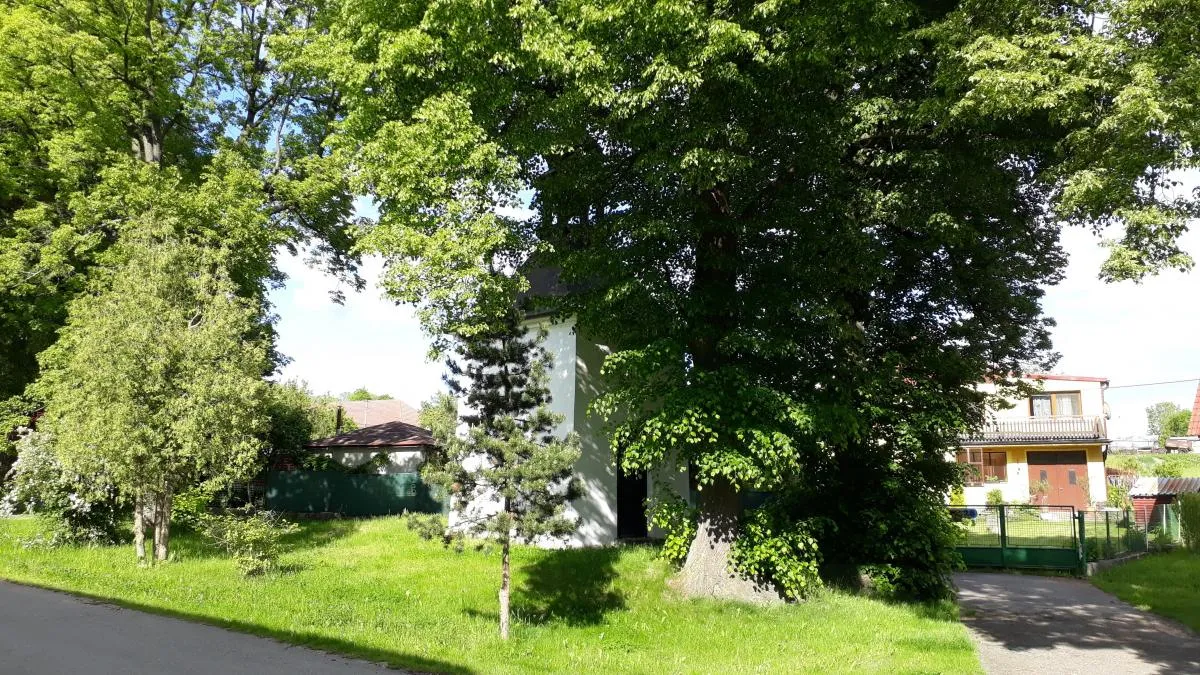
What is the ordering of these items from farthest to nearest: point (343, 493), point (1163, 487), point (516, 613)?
point (1163, 487), point (343, 493), point (516, 613)

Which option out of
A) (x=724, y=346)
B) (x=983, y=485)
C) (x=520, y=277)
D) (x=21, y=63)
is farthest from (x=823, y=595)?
(x=983, y=485)

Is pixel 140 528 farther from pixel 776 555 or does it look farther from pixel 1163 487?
pixel 1163 487

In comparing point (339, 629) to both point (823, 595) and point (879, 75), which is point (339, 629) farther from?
point (879, 75)

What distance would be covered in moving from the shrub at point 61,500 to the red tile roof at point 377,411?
37422mm

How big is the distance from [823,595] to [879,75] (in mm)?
8966

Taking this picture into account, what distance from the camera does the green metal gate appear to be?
18188 mm

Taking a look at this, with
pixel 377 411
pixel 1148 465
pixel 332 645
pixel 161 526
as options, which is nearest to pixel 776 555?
pixel 332 645

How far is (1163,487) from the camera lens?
30719 millimetres

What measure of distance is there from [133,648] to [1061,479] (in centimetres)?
3976

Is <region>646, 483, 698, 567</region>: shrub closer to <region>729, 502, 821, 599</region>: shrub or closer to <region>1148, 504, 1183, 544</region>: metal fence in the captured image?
<region>729, 502, 821, 599</region>: shrub

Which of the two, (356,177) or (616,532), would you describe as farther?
(616,532)

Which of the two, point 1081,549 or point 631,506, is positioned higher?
point 631,506

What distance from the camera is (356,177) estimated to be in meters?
13.2

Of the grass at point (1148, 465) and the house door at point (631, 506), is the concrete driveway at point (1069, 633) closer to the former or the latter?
the house door at point (631, 506)
